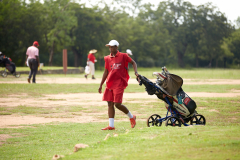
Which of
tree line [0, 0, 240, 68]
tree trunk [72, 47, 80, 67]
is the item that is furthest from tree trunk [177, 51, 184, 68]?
tree trunk [72, 47, 80, 67]

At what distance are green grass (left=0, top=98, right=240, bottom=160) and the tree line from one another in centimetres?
4367

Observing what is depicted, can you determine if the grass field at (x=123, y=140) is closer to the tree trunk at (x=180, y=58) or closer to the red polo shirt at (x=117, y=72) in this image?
the red polo shirt at (x=117, y=72)

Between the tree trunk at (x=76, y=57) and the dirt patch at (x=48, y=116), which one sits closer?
the dirt patch at (x=48, y=116)

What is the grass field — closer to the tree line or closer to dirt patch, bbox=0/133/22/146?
dirt patch, bbox=0/133/22/146

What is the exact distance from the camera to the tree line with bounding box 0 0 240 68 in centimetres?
5169

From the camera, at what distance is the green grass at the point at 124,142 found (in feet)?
15.1

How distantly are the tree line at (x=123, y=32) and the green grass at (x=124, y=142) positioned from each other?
4367 cm

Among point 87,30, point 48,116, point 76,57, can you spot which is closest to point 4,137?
point 48,116

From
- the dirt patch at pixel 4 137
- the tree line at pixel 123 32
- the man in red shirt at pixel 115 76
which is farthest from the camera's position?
the tree line at pixel 123 32

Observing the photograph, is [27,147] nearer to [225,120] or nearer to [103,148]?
[103,148]

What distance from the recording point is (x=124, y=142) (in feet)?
18.1

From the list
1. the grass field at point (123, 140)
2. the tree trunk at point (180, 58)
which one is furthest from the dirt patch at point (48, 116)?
the tree trunk at point (180, 58)

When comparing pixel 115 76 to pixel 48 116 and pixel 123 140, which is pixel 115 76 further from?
pixel 48 116

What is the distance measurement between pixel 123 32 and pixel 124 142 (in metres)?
60.9
